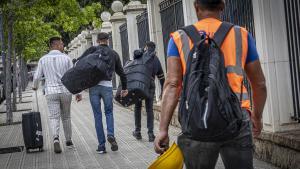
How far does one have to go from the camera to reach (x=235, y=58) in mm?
3883

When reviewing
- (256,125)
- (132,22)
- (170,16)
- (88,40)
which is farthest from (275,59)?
(88,40)

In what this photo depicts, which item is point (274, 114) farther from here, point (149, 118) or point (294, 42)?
point (149, 118)

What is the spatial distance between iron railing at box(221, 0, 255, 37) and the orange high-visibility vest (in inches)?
197

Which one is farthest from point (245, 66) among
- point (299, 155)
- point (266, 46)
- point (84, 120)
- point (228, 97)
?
point (84, 120)

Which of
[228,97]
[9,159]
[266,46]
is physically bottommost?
[9,159]

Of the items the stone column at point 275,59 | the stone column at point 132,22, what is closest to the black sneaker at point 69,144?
the stone column at point 275,59

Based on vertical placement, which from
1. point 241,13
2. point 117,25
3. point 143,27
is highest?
point 117,25

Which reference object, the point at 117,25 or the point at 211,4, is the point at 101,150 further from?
the point at 117,25

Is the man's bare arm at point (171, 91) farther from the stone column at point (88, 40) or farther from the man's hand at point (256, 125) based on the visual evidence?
the stone column at point (88, 40)

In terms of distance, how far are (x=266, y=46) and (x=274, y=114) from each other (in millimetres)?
868

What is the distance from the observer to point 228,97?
3637 millimetres

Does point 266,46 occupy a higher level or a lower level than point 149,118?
higher

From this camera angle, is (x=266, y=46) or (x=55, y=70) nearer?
(x=266, y=46)

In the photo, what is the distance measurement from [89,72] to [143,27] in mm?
7908
